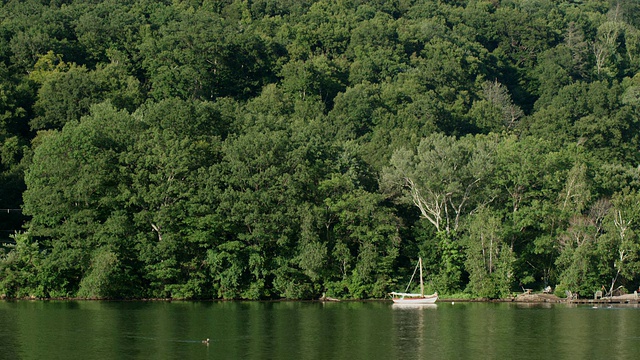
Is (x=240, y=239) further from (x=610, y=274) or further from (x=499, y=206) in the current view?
(x=610, y=274)

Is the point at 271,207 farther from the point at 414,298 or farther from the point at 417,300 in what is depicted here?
the point at 417,300

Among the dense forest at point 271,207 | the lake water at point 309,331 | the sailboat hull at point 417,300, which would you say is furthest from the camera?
the dense forest at point 271,207

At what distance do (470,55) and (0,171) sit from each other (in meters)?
93.9

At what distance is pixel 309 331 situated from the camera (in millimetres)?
55062

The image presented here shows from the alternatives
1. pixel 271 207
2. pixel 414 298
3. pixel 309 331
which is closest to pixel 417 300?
pixel 414 298

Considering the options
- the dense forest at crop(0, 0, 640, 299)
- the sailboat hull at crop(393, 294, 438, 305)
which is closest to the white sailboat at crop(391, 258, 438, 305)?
the sailboat hull at crop(393, 294, 438, 305)

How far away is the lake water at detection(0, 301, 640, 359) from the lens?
47094mm

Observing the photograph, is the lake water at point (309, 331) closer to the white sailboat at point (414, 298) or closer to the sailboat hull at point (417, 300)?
the sailboat hull at point (417, 300)

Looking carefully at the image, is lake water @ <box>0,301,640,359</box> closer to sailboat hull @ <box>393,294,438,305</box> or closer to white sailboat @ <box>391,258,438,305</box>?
sailboat hull @ <box>393,294,438,305</box>

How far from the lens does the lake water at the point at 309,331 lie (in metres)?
47.1

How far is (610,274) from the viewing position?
3137 inches

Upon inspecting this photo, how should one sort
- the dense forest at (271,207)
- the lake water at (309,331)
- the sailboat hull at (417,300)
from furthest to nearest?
1. the dense forest at (271,207)
2. the sailboat hull at (417,300)
3. the lake water at (309,331)

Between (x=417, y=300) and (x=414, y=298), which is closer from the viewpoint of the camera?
(x=417, y=300)

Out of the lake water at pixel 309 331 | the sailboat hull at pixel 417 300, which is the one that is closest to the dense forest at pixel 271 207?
the sailboat hull at pixel 417 300
